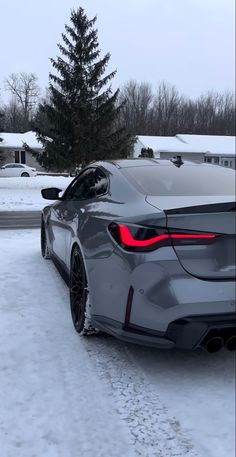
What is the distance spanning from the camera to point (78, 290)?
4.39m

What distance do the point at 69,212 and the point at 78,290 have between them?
104 centimetres

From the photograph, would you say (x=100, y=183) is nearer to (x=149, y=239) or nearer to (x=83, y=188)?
(x=83, y=188)

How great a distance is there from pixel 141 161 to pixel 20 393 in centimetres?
245

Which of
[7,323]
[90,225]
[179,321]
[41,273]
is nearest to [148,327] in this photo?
[179,321]

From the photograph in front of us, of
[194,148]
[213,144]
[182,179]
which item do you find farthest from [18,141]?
[182,179]

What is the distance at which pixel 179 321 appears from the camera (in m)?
3.14

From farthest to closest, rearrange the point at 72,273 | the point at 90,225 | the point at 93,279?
1. the point at 72,273
2. the point at 90,225
3. the point at 93,279

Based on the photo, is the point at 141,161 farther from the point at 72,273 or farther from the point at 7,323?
the point at 7,323

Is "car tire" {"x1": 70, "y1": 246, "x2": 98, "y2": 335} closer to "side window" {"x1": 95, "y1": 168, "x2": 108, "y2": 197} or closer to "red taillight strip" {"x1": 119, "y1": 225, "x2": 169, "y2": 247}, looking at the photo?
"side window" {"x1": 95, "y1": 168, "x2": 108, "y2": 197}

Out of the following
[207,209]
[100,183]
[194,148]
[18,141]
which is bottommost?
[207,209]

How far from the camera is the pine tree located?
26.3 metres

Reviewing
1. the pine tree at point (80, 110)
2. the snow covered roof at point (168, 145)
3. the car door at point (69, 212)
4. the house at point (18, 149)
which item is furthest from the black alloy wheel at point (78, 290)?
the house at point (18, 149)

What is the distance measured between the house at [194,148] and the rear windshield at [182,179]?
155 ft

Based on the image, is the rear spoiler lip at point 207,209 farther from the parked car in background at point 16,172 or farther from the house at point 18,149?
the house at point 18,149
